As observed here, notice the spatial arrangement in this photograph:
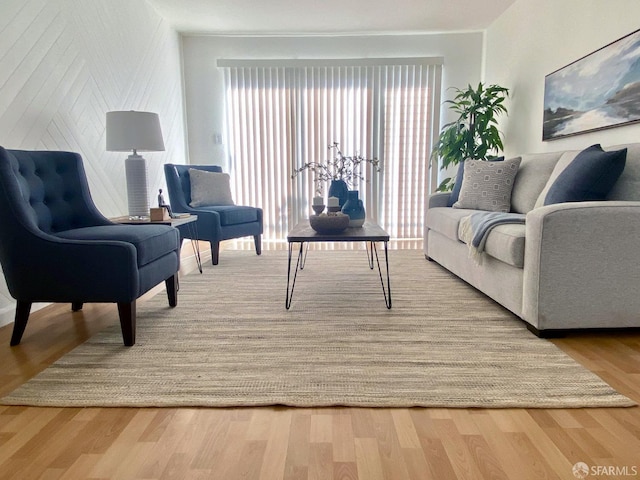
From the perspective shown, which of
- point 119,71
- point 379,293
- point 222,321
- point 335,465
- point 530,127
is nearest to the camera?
point 335,465

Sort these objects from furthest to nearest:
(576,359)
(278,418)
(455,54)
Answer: (455,54), (576,359), (278,418)

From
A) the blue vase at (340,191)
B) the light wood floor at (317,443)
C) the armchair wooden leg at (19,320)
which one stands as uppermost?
the blue vase at (340,191)

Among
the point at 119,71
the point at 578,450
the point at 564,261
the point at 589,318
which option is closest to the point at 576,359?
the point at 589,318

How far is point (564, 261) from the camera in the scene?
1.77 metres

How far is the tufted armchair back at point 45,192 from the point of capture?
67.9 inches

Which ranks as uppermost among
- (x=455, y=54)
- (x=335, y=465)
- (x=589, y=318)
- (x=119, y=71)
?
(x=455, y=54)

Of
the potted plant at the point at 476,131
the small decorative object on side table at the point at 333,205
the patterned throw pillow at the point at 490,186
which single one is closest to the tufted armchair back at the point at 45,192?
the small decorative object on side table at the point at 333,205

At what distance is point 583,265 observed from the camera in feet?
5.85

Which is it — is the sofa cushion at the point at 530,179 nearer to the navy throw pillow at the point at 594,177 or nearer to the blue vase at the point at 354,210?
the navy throw pillow at the point at 594,177

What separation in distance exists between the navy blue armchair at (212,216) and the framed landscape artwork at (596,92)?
111 inches

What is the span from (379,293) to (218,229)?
5.36 feet

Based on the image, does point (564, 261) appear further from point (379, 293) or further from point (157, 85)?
point (157, 85)

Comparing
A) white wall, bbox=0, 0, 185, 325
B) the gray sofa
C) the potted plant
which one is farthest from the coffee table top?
the potted plant

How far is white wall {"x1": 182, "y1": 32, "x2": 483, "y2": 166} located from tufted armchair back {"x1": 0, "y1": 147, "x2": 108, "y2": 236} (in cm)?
306
